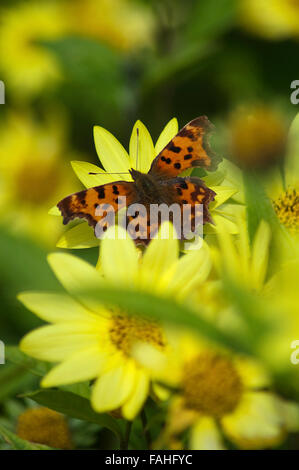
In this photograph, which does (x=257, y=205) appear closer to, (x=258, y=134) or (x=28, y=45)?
(x=258, y=134)

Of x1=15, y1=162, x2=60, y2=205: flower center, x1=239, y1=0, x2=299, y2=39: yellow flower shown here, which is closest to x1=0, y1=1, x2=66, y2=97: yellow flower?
x1=15, y1=162, x2=60, y2=205: flower center

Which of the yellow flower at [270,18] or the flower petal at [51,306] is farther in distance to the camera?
the yellow flower at [270,18]

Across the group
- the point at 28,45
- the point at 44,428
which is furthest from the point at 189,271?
the point at 28,45

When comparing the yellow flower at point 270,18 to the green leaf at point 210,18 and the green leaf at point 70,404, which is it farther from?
the green leaf at point 70,404

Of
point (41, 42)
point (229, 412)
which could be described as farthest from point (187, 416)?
point (41, 42)

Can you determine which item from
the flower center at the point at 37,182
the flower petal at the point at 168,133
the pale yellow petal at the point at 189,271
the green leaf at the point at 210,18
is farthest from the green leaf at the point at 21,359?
the green leaf at the point at 210,18
